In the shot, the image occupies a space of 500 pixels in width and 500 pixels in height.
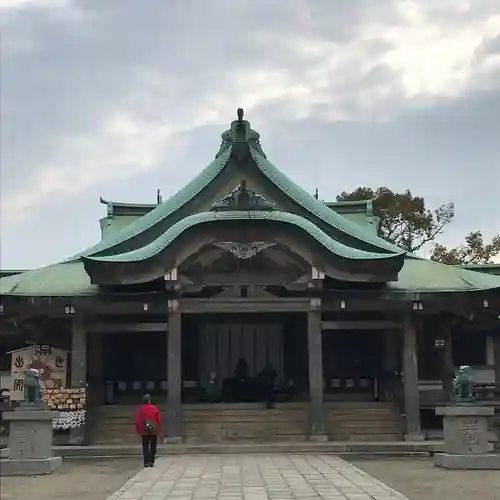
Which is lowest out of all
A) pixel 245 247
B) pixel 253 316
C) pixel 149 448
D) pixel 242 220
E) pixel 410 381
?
pixel 149 448

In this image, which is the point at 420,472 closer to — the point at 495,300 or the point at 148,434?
the point at 148,434

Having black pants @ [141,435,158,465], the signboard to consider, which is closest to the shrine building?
the signboard

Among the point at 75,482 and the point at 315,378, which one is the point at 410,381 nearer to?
the point at 315,378

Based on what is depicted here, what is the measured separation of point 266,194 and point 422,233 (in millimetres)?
22282

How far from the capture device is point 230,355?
84.1 ft

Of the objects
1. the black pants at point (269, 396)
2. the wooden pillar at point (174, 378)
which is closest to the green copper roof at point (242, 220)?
the wooden pillar at point (174, 378)

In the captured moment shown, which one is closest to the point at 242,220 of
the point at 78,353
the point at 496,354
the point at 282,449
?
the point at 78,353

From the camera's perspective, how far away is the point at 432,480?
13.8 m

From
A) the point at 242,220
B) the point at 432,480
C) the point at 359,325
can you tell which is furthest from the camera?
the point at 359,325

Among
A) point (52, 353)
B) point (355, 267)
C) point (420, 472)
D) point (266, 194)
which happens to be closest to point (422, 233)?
point (266, 194)

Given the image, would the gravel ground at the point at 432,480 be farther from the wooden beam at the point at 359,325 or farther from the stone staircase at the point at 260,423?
the wooden beam at the point at 359,325

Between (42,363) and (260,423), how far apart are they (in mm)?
6056

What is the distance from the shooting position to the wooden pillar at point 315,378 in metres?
20.2

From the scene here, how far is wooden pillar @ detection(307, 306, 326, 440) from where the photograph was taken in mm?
20234
